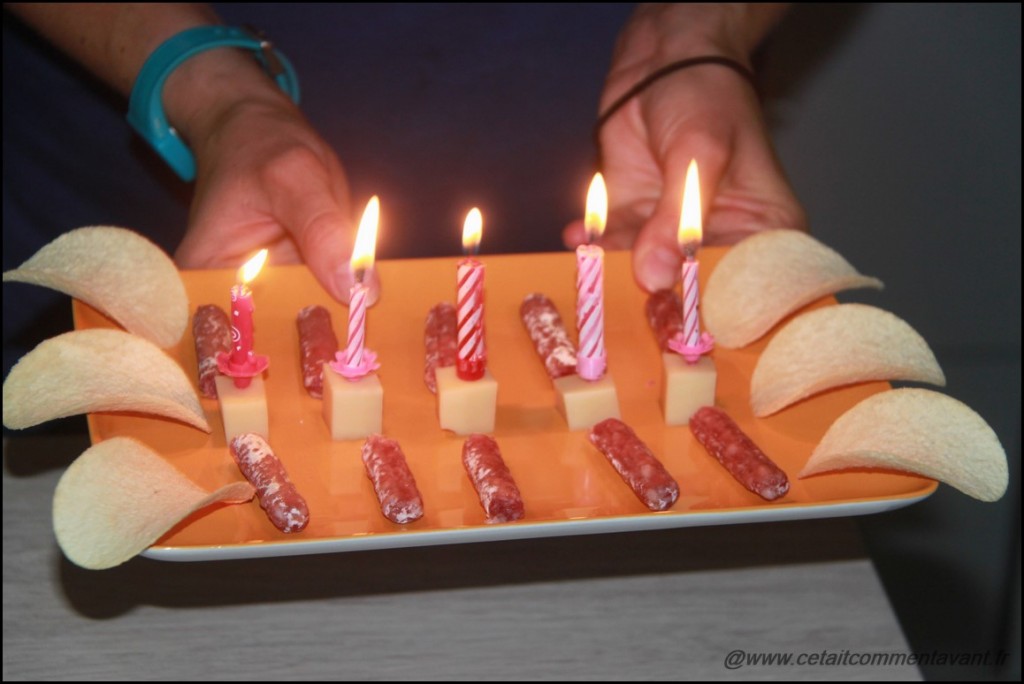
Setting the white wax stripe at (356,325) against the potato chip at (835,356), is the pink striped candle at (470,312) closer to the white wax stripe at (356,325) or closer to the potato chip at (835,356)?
the white wax stripe at (356,325)

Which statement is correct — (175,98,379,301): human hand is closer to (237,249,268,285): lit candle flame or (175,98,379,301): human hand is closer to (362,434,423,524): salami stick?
(237,249,268,285): lit candle flame

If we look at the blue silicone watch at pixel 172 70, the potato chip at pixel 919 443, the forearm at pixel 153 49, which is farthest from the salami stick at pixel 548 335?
the blue silicone watch at pixel 172 70

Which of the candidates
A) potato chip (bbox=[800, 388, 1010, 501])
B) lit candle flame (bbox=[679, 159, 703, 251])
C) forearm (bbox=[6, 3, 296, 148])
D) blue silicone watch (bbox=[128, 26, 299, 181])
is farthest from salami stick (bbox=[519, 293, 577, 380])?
blue silicone watch (bbox=[128, 26, 299, 181])

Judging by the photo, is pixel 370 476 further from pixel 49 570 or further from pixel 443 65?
pixel 443 65

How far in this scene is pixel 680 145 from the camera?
2475 millimetres

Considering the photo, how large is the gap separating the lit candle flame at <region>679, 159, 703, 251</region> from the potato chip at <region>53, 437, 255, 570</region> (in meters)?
0.81

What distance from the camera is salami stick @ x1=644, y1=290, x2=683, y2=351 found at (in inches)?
81.8

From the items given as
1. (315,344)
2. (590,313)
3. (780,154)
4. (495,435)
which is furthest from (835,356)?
(780,154)

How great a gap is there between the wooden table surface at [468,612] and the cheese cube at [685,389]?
0.27 meters

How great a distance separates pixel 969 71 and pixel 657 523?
9.43 feet

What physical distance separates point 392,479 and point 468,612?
1.17 ft

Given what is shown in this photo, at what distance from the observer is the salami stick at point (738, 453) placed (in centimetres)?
173

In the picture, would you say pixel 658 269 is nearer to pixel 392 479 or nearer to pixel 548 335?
pixel 548 335

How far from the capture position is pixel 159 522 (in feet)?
4.96
